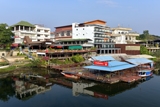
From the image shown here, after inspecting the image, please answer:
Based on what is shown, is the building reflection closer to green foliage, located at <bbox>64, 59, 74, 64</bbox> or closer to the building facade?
green foliage, located at <bbox>64, 59, 74, 64</bbox>

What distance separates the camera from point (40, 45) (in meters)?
52.2

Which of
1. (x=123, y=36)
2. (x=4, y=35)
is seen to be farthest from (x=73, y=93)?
(x=123, y=36)

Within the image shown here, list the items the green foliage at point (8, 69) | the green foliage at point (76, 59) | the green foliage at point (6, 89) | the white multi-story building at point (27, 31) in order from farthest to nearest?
the white multi-story building at point (27, 31) → the green foliage at point (76, 59) → the green foliage at point (8, 69) → the green foliage at point (6, 89)

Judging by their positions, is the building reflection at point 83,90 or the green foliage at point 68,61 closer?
the building reflection at point 83,90

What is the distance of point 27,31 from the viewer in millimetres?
61844

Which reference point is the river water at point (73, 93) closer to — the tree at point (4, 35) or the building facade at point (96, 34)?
the tree at point (4, 35)

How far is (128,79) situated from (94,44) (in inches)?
1157

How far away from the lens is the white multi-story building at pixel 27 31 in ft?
194

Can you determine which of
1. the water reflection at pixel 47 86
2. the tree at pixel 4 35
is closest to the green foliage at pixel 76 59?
the water reflection at pixel 47 86

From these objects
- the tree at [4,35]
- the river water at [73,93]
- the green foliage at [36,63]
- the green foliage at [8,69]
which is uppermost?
the tree at [4,35]

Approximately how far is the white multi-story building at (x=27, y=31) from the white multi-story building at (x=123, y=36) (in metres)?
30.8

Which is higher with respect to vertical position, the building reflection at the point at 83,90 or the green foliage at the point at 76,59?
the green foliage at the point at 76,59

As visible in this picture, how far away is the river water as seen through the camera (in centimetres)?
2275

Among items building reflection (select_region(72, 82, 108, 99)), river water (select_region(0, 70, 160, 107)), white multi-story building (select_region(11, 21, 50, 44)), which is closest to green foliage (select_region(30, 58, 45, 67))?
river water (select_region(0, 70, 160, 107))
